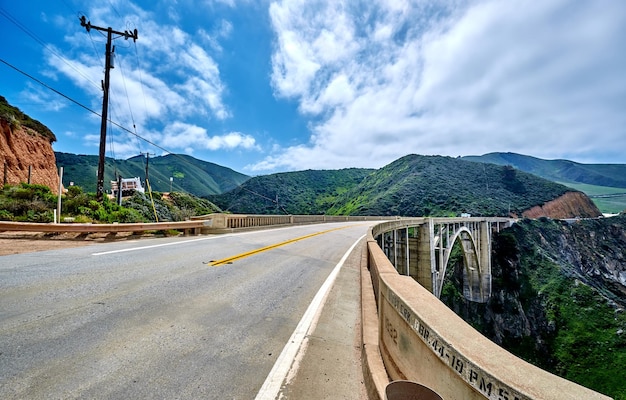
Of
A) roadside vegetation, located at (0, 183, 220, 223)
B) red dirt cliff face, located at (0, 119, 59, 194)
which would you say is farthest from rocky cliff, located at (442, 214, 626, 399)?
red dirt cliff face, located at (0, 119, 59, 194)

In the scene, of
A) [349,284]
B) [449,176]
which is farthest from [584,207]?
[349,284]

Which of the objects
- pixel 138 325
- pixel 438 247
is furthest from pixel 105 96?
pixel 438 247

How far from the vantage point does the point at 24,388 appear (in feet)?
7.46

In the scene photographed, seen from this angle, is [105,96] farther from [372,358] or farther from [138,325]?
[372,358]

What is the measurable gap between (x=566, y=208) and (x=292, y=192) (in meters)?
111

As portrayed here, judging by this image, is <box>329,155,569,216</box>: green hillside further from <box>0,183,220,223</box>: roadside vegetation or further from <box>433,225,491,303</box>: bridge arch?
<box>0,183,220,223</box>: roadside vegetation

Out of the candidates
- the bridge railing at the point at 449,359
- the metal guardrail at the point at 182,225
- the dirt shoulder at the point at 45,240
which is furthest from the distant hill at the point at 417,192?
the bridge railing at the point at 449,359

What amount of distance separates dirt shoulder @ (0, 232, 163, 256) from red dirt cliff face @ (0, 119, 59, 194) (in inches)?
818

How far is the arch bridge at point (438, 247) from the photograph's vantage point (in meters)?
21.0

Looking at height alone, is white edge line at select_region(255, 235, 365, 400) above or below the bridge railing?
below

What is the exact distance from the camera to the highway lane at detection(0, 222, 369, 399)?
2.50 metres

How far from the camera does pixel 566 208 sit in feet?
294

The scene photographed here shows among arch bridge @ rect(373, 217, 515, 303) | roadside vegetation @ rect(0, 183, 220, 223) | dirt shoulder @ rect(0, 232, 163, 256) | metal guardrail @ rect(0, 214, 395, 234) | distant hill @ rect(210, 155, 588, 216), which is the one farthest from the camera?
distant hill @ rect(210, 155, 588, 216)

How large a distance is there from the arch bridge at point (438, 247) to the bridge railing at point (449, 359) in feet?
42.6
